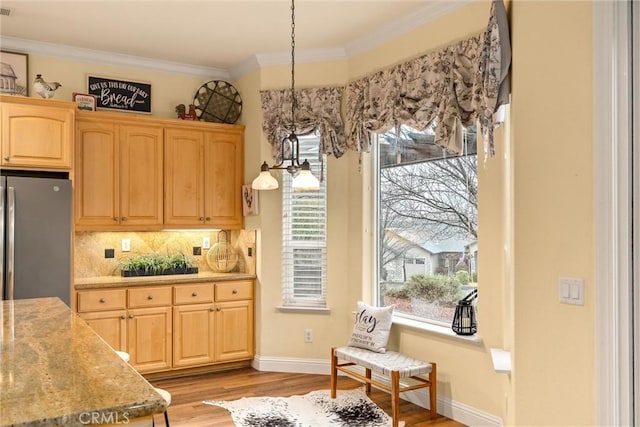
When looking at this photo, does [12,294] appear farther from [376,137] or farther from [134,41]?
[376,137]

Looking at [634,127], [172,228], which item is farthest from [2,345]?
[172,228]

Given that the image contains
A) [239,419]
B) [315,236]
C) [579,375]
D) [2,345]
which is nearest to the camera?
[2,345]

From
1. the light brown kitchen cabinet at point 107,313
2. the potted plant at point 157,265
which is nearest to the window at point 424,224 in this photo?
the potted plant at point 157,265

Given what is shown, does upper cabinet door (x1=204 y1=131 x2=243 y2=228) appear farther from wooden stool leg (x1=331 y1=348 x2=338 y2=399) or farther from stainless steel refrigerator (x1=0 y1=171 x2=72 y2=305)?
wooden stool leg (x1=331 y1=348 x2=338 y2=399)

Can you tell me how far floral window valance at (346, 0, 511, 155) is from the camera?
258cm

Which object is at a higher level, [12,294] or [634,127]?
[634,127]

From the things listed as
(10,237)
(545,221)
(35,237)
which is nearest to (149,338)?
(35,237)

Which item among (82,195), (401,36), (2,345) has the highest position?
(401,36)

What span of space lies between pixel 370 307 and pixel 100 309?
2.17 metres

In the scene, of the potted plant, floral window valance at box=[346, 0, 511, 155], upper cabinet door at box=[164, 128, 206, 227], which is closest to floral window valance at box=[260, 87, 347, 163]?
floral window valance at box=[346, 0, 511, 155]

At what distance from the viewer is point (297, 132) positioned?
479 cm

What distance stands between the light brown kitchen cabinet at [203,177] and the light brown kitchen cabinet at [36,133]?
0.91m

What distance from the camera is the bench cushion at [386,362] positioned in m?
3.59

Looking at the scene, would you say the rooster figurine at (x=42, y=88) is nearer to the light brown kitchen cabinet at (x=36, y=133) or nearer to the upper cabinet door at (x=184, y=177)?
the light brown kitchen cabinet at (x=36, y=133)
